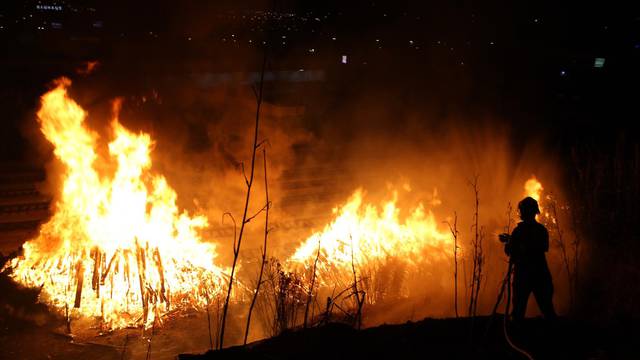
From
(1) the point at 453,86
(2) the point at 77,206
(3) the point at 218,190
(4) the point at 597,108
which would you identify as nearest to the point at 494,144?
(1) the point at 453,86

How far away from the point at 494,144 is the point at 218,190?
435 inches

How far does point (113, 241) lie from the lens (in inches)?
359

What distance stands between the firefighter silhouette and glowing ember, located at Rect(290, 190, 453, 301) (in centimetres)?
311

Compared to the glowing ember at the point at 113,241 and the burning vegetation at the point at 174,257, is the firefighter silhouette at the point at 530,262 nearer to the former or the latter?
the burning vegetation at the point at 174,257

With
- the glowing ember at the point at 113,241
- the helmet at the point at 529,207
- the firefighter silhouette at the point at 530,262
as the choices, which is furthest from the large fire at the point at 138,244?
the helmet at the point at 529,207

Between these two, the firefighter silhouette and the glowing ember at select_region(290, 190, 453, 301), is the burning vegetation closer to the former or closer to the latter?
the glowing ember at select_region(290, 190, 453, 301)

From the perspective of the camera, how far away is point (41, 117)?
9883 millimetres

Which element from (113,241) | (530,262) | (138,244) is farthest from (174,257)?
(530,262)

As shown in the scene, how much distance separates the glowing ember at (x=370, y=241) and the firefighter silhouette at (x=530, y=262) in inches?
123

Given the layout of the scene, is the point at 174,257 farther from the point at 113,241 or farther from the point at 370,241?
the point at 370,241

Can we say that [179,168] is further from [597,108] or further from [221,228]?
[597,108]

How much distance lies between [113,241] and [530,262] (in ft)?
24.0

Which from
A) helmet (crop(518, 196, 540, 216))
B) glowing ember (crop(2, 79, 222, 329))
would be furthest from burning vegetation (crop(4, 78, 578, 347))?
helmet (crop(518, 196, 540, 216))

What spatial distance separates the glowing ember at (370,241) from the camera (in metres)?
9.23
